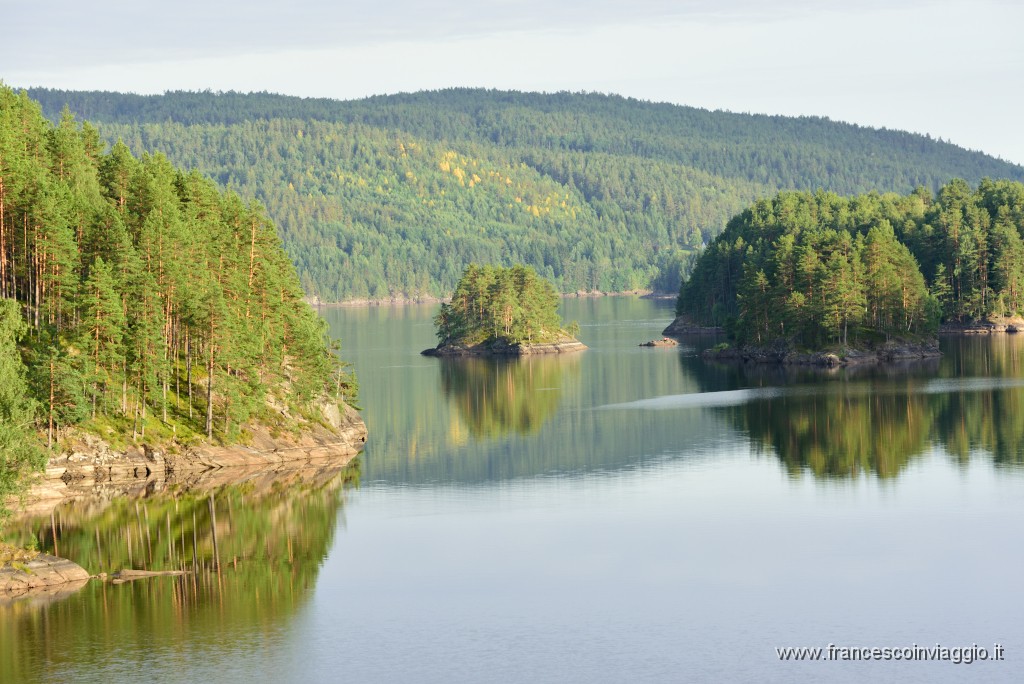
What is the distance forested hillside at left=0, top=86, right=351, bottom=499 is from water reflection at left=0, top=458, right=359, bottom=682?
806cm

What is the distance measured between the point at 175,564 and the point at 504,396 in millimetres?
88230

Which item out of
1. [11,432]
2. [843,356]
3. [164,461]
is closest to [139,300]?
[164,461]

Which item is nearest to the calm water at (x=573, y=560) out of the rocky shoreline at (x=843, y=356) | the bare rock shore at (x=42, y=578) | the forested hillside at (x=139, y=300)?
the bare rock shore at (x=42, y=578)

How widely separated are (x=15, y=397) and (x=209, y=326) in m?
32.3

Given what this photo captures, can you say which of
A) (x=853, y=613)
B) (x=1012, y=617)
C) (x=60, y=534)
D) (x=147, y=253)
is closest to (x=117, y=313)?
(x=147, y=253)

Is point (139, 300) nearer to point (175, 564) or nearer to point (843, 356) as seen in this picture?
point (175, 564)

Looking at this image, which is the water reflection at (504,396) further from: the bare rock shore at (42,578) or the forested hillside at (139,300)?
the bare rock shore at (42,578)

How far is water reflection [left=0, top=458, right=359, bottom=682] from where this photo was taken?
62156 millimetres

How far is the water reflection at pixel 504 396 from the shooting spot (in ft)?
457

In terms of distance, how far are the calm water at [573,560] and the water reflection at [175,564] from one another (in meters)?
0.21

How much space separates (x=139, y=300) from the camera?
102 meters

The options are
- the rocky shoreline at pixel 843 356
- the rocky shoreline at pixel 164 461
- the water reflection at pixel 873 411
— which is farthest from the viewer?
the rocky shoreline at pixel 843 356

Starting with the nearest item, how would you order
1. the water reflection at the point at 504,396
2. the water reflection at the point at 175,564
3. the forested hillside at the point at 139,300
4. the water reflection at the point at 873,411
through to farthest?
the water reflection at the point at 175,564, the forested hillside at the point at 139,300, the water reflection at the point at 873,411, the water reflection at the point at 504,396

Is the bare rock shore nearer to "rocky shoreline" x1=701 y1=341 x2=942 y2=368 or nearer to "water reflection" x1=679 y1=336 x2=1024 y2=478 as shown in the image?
"water reflection" x1=679 y1=336 x2=1024 y2=478
